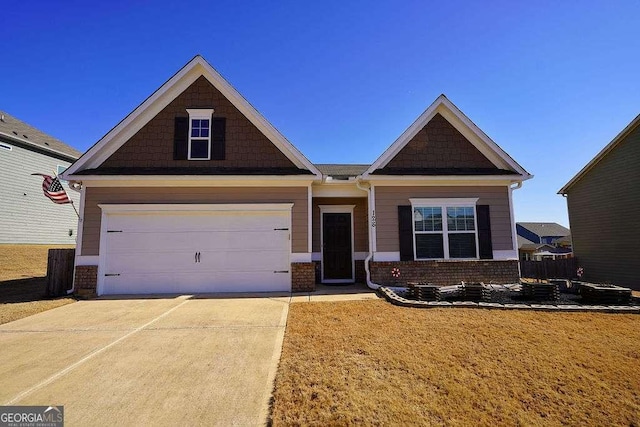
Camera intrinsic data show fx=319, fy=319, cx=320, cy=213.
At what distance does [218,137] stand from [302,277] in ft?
16.7

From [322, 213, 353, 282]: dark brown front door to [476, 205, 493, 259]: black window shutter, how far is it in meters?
A: 4.20

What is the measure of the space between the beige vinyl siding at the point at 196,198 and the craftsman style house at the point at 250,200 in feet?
0.10

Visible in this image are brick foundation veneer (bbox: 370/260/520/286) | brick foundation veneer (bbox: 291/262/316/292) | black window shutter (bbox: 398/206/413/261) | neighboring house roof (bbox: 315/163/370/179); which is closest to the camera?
brick foundation veneer (bbox: 291/262/316/292)

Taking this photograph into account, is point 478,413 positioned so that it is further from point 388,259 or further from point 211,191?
point 211,191

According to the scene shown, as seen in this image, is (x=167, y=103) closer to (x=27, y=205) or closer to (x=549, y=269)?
(x=27, y=205)

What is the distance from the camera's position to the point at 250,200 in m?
9.59

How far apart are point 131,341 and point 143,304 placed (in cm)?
300

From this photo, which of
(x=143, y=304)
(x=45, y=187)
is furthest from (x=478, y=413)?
(x=45, y=187)

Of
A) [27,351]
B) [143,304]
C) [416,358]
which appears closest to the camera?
[416,358]

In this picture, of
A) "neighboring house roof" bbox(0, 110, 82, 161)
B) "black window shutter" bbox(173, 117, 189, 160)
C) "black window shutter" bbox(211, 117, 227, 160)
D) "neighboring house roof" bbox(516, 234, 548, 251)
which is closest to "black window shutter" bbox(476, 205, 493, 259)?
"black window shutter" bbox(211, 117, 227, 160)

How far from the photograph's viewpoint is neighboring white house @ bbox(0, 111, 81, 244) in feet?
55.0

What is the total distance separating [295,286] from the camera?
9.35 metres

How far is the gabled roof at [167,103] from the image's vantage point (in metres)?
9.67

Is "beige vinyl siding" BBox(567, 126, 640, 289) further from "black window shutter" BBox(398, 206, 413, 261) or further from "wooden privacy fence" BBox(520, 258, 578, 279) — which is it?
"black window shutter" BBox(398, 206, 413, 261)
